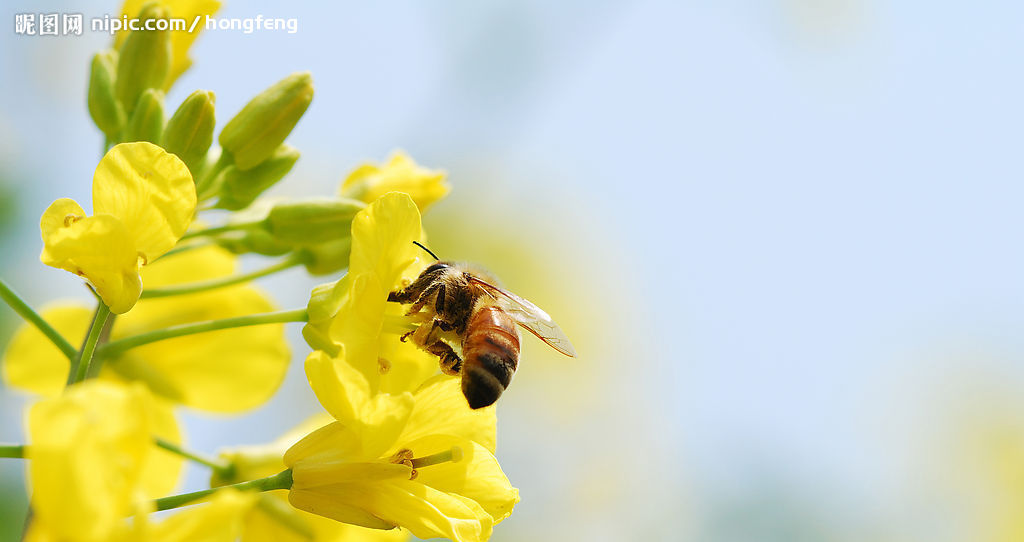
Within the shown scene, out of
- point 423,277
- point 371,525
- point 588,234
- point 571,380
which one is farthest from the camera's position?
point 588,234

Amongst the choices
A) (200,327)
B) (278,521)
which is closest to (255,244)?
(200,327)

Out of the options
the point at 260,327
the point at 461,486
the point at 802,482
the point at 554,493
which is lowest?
the point at 554,493

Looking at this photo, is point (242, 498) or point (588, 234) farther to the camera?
point (588, 234)

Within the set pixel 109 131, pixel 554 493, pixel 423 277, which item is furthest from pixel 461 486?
pixel 554 493

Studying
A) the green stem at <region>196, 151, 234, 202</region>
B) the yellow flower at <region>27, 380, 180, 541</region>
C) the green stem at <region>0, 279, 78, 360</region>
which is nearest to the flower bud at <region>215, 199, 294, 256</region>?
the green stem at <region>196, 151, 234, 202</region>

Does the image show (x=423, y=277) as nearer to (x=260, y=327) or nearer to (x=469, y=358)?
(x=469, y=358)

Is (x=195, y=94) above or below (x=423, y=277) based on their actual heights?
above
